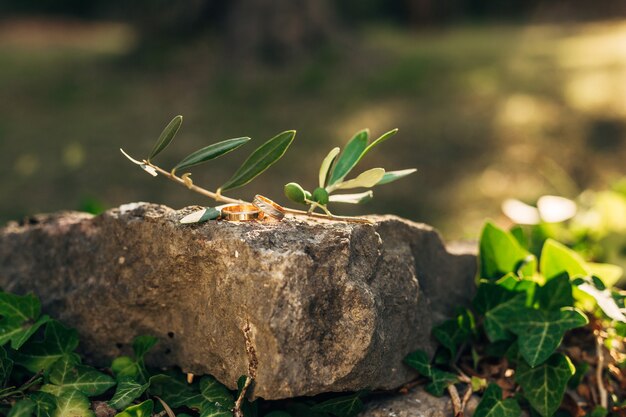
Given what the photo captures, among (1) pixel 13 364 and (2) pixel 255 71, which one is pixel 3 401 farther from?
(2) pixel 255 71

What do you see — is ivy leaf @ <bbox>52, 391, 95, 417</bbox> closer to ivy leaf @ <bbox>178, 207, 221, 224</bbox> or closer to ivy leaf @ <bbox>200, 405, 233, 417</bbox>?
ivy leaf @ <bbox>200, 405, 233, 417</bbox>

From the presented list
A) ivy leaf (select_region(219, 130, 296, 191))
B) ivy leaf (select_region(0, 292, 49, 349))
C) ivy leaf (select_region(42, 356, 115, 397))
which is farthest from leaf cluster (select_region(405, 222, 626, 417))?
ivy leaf (select_region(0, 292, 49, 349))

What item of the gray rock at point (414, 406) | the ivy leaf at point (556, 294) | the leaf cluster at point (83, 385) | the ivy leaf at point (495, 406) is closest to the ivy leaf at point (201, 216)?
the leaf cluster at point (83, 385)

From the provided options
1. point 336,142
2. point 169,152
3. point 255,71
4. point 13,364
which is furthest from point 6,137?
point 13,364

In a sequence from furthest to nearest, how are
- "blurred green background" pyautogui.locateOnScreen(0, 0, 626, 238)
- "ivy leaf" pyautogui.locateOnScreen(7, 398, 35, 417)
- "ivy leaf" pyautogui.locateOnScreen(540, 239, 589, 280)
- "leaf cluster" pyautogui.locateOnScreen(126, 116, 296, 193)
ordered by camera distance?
1. "blurred green background" pyautogui.locateOnScreen(0, 0, 626, 238)
2. "ivy leaf" pyautogui.locateOnScreen(540, 239, 589, 280)
3. "leaf cluster" pyautogui.locateOnScreen(126, 116, 296, 193)
4. "ivy leaf" pyautogui.locateOnScreen(7, 398, 35, 417)

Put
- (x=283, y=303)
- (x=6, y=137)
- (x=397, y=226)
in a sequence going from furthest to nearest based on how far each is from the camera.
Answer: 1. (x=6, y=137)
2. (x=397, y=226)
3. (x=283, y=303)

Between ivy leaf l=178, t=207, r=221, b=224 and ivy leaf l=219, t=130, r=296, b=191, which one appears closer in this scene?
ivy leaf l=178, t=207, r=221, b=224

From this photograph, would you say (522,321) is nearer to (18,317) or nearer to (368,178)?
(368,178)
